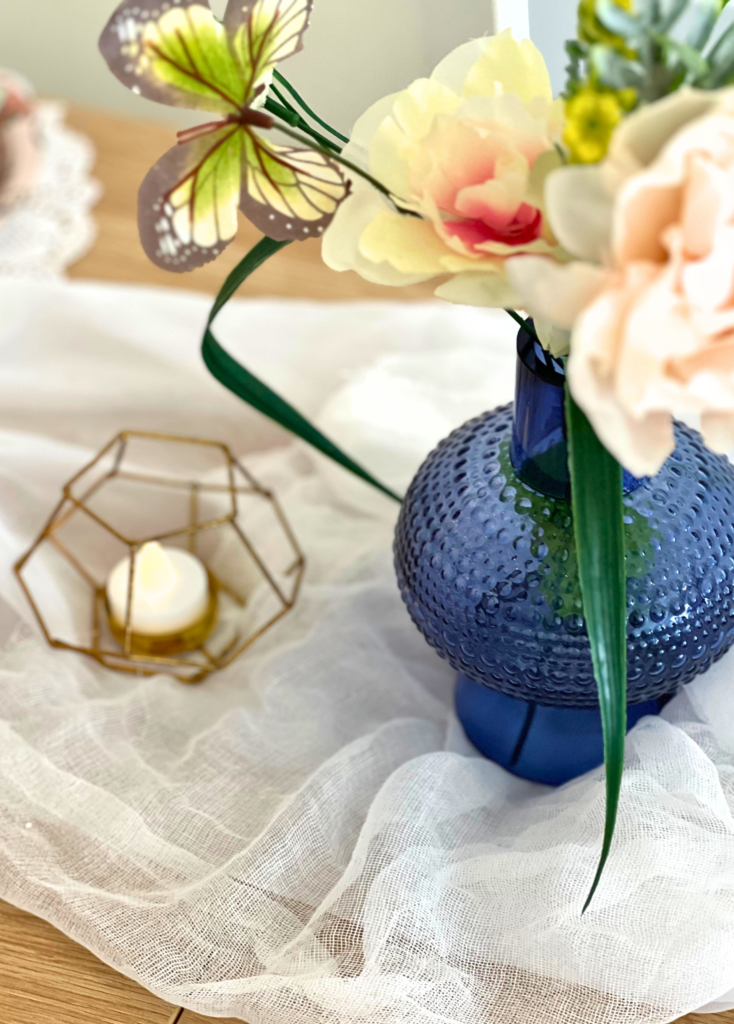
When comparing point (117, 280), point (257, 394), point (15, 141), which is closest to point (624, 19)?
point (257, 394)

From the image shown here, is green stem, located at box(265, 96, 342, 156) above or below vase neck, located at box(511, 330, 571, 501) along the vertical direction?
above

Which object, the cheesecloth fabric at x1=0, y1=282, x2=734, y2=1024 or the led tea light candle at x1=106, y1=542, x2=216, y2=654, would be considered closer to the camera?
the cheesecloth fabric at x1=0, y1=282, x2=734, y2=1024

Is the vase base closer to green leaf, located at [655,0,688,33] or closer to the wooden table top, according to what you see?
the wooden table top

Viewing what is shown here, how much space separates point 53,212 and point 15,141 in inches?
2.4

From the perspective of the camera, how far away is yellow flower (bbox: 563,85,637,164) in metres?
0.21

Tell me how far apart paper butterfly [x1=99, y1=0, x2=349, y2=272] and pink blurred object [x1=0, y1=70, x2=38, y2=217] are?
58cm

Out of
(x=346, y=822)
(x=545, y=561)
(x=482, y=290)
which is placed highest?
(x=482, y=290)

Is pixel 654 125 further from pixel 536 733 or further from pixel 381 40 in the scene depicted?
pixel 536 733

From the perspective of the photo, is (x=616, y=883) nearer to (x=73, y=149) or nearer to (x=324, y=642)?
(x=324, y=642)

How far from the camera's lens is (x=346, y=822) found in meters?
0.40

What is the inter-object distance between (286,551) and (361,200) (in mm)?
302

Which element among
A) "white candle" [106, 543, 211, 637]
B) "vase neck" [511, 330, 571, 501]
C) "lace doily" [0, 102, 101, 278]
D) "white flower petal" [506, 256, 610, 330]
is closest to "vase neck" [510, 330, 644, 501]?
"vase neck" [511, 330, 571, 501]

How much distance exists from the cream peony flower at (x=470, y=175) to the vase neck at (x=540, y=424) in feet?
0.27

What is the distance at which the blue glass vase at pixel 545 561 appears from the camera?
0.34 metres
